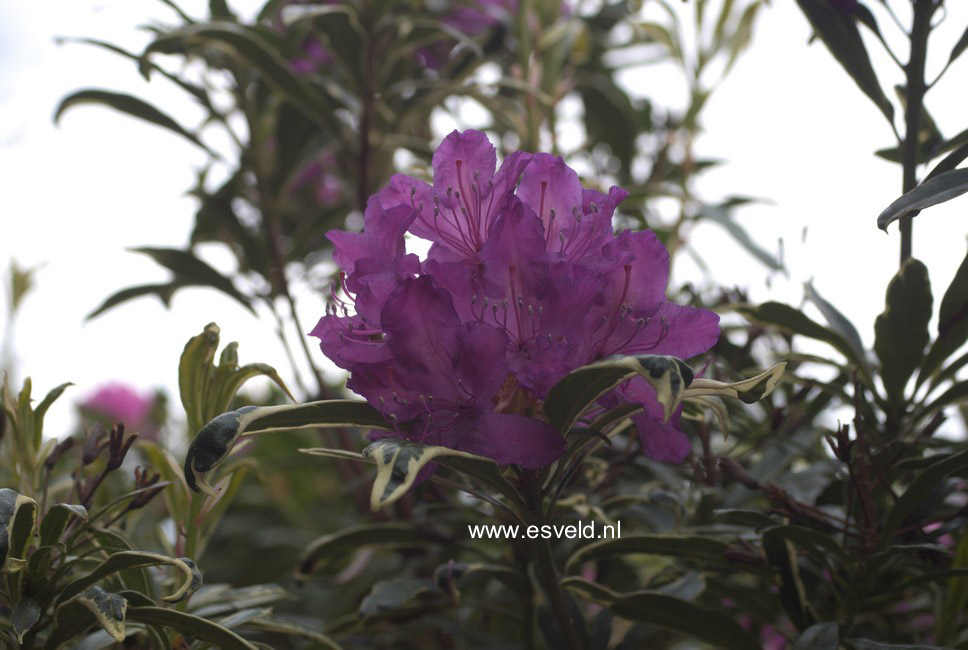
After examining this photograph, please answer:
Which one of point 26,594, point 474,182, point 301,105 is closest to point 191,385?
point 26,594

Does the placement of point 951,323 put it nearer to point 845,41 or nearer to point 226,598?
point 845,41

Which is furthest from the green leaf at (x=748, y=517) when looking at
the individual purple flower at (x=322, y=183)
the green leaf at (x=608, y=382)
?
the individual purple flower at (x=322, y=183)

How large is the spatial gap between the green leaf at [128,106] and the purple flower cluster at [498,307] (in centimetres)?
80

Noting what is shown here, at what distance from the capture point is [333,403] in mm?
681

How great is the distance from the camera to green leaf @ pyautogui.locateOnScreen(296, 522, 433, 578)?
1042 mm

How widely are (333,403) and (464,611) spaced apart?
78 centimetres

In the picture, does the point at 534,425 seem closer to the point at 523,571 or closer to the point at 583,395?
the point at 583,395

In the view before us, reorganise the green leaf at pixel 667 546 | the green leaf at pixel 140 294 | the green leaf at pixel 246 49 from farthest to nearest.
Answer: the green leaf at pixel 140 294 < the green leaf at pixel 246 49 < the green leaf at pixel 667 546

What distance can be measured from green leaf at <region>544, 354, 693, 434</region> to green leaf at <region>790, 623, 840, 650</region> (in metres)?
0.35

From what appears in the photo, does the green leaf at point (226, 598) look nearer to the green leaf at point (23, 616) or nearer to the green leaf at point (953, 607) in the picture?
the green leaf at point (23, 616)

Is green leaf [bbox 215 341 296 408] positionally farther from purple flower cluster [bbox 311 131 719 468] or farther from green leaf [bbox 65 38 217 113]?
green leaf [bbox 65 38 217 113]

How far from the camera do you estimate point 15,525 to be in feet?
2.31

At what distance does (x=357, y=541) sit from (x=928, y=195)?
75 cm

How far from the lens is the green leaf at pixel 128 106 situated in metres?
1.32
